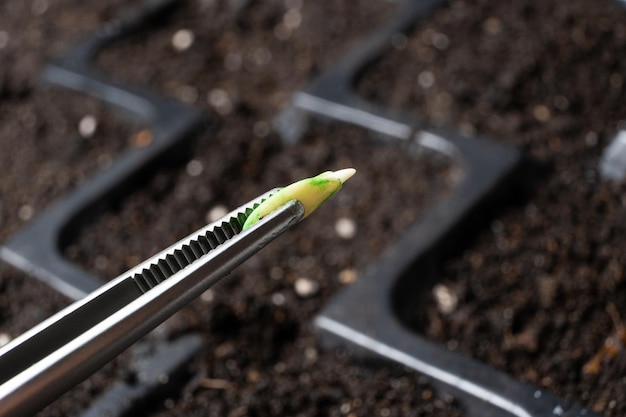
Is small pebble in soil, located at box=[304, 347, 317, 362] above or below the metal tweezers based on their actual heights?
below

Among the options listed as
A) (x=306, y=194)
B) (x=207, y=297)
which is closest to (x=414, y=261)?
(x=207, y=297)

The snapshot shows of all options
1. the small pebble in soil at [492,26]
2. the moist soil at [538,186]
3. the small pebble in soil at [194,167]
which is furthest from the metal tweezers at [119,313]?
the small pebble in soil at [492,26]

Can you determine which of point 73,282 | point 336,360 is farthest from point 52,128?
point 336,360

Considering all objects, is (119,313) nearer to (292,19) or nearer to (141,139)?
(141,139)

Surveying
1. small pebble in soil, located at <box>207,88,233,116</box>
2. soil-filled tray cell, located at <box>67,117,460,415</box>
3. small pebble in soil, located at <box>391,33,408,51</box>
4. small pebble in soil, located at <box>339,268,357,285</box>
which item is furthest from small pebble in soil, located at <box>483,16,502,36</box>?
small pebble in soil, located at <box>339,268,357,285</box>

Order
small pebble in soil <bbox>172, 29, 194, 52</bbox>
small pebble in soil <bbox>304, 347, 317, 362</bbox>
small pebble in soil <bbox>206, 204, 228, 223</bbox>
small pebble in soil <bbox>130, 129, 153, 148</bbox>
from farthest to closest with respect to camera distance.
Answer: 1. small pebble in soil <bbox>172, 29, 194, 52</bbox>
2. small pebble in soil <bbox>130, 129, 153, 148</bbox>
3. small pebble in soil <bbox>206, 204, 228, 223</bbox>
4. small pebble in soil <bbox>304, 347, 317, 362</bbox>

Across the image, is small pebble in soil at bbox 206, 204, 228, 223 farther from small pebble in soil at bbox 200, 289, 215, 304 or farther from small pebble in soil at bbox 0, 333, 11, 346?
small pebble in soil at bbox 0, 333, 11, 346

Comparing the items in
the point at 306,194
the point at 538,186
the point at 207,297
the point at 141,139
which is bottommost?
the point at 538,186

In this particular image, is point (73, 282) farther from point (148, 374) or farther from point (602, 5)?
point (602, 5)
